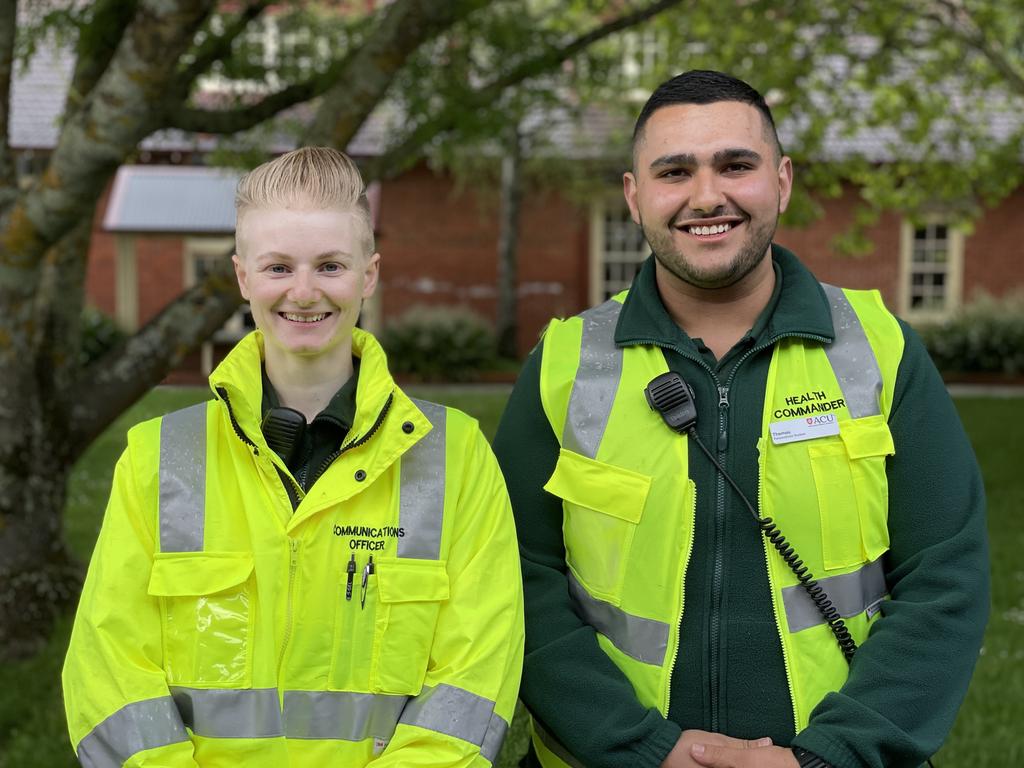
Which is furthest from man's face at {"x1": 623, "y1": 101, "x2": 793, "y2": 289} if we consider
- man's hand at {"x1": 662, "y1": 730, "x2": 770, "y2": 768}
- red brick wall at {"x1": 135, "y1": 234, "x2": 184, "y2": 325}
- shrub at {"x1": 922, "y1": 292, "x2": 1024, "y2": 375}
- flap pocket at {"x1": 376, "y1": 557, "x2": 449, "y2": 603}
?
red brick wall at {"x1": 135, "y1": 234, "x2": 184, "y2": 325}

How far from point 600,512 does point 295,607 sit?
0.71 m

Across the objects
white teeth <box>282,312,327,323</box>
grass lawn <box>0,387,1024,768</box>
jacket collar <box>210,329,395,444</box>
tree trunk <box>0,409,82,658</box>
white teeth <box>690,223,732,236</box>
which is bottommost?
grass lawn <box>0,387,1024,768</box>

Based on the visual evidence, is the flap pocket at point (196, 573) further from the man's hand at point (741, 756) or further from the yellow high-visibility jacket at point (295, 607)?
the man's hand at point (741, 756)

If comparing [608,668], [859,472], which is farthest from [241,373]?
[859,472]

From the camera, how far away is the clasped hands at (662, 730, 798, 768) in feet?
7.82

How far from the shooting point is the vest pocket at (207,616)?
232 centimetres

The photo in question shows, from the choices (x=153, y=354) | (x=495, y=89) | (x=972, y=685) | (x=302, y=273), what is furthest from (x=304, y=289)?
(x=495, y=89)

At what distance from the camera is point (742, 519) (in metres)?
2.51

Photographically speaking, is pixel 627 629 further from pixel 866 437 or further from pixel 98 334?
pixel 98 334

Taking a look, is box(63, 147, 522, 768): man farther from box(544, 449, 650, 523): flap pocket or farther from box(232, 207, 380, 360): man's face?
box(544, 449, 650, 523): flap pocket

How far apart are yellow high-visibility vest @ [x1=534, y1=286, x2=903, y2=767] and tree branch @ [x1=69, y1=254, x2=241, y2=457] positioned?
363 cm

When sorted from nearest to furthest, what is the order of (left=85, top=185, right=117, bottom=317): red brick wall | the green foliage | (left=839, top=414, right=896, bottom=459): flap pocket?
(left=839, top=414, right=896, bottom=459): flap pocket → the green foliage → (left=85, top=185, right=117, bottom=317): red brick wall

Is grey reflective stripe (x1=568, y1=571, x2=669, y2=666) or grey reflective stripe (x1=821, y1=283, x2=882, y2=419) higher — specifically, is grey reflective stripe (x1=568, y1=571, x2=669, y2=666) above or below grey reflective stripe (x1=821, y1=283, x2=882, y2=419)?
below

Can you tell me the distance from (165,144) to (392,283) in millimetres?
4589
